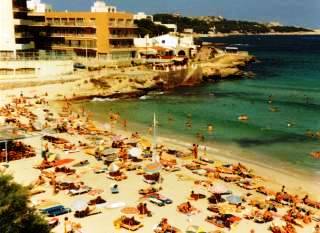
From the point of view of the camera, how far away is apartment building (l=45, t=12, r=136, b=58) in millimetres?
75875

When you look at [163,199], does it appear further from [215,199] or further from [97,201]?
[97,201]

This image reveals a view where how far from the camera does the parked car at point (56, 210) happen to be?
25.8m

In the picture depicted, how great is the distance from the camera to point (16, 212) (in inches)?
628

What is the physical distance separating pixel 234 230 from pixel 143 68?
54.4 metres

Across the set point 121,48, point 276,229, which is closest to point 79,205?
point 276,229

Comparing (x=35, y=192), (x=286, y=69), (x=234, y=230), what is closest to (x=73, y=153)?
(x=35, y=192)

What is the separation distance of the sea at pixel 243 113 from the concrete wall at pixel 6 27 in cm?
1491

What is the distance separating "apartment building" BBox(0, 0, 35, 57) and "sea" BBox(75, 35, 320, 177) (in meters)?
14.4

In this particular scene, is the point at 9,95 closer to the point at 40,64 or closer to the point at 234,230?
the point at 40,64

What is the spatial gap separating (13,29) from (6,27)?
942 mm

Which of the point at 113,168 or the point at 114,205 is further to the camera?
the point at 113,168

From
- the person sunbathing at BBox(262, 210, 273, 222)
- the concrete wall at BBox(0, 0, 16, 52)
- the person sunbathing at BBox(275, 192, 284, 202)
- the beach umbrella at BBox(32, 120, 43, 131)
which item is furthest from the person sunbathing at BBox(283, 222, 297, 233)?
the concrete wall at BBox(0, 0, 16, 52)

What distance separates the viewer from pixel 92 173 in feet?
110

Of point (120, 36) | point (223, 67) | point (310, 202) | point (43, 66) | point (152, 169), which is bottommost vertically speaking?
point (310, 202)
